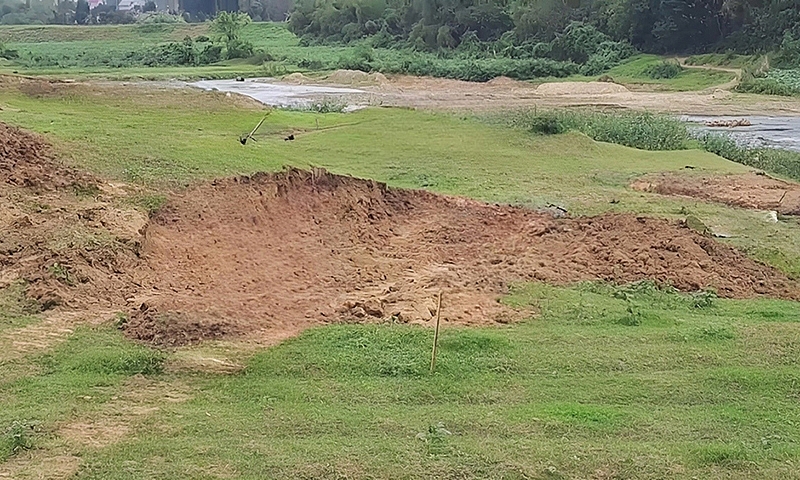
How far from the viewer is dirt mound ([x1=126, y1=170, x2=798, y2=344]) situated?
1196 centimetres

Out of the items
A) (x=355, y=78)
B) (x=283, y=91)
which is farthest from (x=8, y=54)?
(x=283, y=91)

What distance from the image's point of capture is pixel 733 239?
17688mm

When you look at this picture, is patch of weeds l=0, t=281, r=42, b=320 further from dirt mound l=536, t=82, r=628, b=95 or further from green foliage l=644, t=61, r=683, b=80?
green foliage l=644, t=61, r=683, b=80

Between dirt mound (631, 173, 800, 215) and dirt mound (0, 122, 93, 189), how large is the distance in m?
13.2

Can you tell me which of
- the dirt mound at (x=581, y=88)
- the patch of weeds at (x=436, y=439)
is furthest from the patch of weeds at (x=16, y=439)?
the dirt mound at (x=581, y=88)

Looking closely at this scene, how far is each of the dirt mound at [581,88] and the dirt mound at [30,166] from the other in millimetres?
48078

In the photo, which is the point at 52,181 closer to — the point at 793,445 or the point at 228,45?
the point at 793,445

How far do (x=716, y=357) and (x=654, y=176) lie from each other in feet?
49.3

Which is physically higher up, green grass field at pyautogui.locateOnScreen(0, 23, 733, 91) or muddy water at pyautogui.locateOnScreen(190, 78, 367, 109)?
green grass field at pyautogui.locateOnScreen(0, 23, 733, 91)

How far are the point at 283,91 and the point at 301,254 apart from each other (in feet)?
152

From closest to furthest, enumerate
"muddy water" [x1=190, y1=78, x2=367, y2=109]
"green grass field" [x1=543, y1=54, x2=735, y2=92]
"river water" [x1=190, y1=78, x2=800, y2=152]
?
"river water" [x1=190, y1=78, x2=800, y2=152] < "muddy water" [x1=190, y1=78, x2=367, y2=109] < "green grass field" [x1=543, y1=54, x2=735, y2=92]

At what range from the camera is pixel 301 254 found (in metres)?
15.4

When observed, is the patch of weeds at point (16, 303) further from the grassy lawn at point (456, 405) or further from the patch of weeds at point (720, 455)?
the patch of weeds at point (720, 455)

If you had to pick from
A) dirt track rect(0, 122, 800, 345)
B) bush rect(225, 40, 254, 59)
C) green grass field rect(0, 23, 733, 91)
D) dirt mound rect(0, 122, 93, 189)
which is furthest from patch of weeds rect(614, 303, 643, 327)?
bush rect(225, 40, 254, 59)
